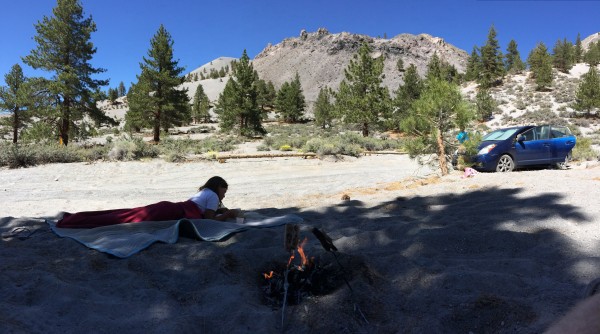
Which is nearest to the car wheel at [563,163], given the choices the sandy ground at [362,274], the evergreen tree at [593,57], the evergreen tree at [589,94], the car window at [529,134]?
the car window at [529,134]

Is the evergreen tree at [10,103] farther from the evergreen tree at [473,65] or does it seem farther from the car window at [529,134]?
the evergreen tree at [473,65]

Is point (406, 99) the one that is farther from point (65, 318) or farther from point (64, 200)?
point (65, 318)

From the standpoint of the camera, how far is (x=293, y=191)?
8.90 meters

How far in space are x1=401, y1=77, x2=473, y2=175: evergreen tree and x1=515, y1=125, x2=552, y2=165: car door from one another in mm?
1685

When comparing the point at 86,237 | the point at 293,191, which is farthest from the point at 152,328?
the point at 293,191

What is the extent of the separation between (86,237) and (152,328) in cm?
237

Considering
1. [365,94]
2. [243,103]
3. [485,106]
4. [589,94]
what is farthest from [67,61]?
[589,94]

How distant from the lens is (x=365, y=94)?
2694 cm

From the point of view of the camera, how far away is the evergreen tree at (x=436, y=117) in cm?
839

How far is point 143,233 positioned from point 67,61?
1999 cm

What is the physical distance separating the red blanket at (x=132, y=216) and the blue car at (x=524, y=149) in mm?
7254

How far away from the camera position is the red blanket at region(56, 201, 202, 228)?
4.49 metres

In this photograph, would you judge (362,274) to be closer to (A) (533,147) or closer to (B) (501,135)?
(B) (501,135)

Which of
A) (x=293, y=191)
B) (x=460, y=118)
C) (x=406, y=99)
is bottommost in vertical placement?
(x=293, y=191)
